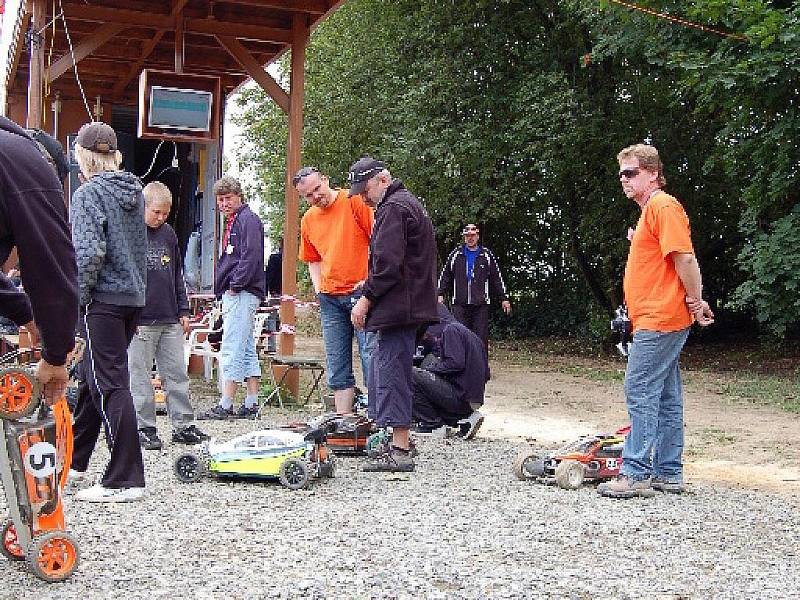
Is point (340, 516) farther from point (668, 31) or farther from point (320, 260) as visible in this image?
point (668, 31)

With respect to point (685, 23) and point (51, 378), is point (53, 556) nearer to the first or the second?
point (51, 378)

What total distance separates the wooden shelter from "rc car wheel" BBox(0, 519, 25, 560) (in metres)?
6.43

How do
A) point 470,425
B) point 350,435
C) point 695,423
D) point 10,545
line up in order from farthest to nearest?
point 695,423 < point 470,425 < point 350,435 < point 10,545

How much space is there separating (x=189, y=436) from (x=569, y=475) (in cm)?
272

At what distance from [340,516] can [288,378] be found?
510 centimetres

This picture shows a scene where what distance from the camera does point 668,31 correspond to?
1427cm

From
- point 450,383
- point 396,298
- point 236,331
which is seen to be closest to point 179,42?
point 236,331

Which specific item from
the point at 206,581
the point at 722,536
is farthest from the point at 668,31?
the point at 206,581

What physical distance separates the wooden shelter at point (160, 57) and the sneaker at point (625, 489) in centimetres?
509

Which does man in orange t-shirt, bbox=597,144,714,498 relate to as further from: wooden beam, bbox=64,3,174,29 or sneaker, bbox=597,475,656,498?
wooden beam, bbox=64,3,174,29

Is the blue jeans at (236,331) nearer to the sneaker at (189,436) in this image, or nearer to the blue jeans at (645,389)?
the sneaker at (189,436)

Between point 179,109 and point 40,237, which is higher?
point 179,109

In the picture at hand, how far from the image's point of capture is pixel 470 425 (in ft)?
27.1

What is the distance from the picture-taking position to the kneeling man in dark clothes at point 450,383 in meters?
8.31
